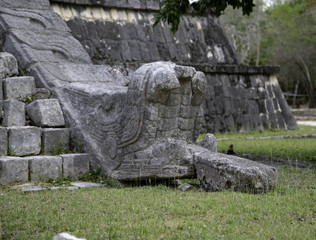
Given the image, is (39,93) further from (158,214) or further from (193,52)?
(193,52)

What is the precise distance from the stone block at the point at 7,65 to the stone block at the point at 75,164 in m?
1.89

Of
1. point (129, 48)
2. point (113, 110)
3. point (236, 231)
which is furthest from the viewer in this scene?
point (129, 48)

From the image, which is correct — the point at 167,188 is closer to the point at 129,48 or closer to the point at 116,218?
the point at 116,218

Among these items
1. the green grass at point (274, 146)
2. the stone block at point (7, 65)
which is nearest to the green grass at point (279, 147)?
the green grass at point (274, 146)

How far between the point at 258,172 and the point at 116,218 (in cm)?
190

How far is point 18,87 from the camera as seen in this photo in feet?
24.8

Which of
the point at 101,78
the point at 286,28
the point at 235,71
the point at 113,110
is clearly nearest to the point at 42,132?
the point at 113,110

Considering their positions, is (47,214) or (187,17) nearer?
(47,214)

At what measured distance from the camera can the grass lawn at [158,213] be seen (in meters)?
4.20

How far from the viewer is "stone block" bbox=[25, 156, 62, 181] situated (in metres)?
6.55

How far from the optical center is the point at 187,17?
14.4 m

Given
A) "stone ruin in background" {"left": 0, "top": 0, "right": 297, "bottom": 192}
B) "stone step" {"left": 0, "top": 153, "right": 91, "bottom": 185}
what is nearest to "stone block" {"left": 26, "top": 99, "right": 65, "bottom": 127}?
"stone ruin in background" {"left": 0, "top": 0, "right": 297, "bottom": 192}

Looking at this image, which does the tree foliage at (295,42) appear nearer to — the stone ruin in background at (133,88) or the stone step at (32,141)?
the stone ruin in background at (133,88)

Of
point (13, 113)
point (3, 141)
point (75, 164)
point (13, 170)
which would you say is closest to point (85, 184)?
point (75, 164)
